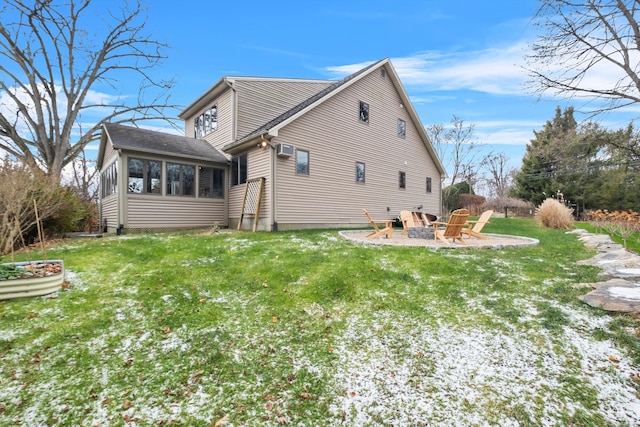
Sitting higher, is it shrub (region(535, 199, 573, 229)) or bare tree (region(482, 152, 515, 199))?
bare tree (region(482, 152, 515, 199))

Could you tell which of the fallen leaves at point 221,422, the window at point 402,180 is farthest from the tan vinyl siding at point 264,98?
the fallen leaves at point 221,422

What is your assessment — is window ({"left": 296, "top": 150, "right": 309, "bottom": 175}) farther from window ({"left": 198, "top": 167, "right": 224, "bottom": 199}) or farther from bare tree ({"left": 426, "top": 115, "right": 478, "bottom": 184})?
bare tree ({"left": 426, "top": 115, "right": 478, "bottom": 184})

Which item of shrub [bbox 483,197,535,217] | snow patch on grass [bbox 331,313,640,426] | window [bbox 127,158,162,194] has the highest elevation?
window [bbox 127,158,162,194]

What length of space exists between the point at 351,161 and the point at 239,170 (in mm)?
4444

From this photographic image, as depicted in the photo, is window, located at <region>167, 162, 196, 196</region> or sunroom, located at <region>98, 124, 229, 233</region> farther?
window, located at <region>167, 162, 196, 196</region>

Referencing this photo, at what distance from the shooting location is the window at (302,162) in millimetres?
10969

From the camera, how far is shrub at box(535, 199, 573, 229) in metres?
12.1

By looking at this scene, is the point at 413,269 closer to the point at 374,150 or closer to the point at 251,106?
the point at 374,150

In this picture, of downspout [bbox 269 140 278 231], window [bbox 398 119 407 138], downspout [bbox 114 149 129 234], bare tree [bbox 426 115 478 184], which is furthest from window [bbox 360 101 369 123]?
bare tree [bbox 426 115 478 184]

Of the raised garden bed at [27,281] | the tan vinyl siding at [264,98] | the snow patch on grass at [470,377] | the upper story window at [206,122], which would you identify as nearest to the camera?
the snow patch on grass at [470,377]

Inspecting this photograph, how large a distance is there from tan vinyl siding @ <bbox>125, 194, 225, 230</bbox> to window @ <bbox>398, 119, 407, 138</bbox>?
8880mm

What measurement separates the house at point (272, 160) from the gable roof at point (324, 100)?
0.05m

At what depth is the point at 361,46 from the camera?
1628 centimetres

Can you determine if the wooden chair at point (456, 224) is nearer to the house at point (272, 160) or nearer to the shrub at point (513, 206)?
the house at point (272, 160)
